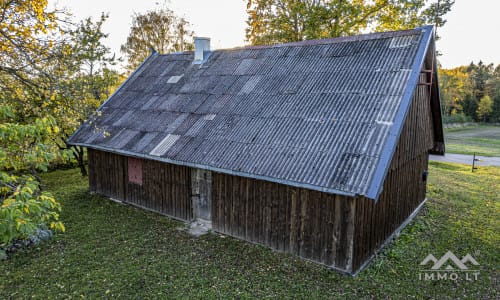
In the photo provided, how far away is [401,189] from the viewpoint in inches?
357

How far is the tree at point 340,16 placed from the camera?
18.1 m

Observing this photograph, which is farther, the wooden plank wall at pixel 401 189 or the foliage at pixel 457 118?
the foliage at pixel 457 118

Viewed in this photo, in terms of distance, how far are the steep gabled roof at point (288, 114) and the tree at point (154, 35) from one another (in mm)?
13369

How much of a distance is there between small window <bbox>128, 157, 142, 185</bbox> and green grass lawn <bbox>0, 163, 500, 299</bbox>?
1143mm

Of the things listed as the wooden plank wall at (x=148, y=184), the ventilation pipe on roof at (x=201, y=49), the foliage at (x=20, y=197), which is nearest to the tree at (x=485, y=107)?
the ventilation pipe on roof at (x=201, y=49)

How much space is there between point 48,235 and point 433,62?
12.1 meters

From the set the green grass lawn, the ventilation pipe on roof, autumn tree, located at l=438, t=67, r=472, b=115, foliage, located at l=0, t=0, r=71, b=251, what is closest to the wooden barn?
the green grass lawn

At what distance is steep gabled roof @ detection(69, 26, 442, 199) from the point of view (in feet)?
22.3

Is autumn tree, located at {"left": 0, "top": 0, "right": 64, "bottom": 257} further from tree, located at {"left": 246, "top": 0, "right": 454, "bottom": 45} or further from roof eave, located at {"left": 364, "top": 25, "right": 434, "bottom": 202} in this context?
tree, located at {"left": 246, "top": 0, "right": 454, "bottom": 45}

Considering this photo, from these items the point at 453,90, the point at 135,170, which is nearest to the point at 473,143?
the point at 453,90

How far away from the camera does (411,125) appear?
8.66 m

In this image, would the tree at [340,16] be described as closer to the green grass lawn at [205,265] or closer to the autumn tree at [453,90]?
the green grass lawn at [205,265]

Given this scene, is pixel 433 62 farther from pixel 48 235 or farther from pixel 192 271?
pixel 48 235

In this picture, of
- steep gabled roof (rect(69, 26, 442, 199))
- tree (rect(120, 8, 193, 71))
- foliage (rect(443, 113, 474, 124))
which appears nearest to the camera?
steep gabled roof (rect(69, 26, 442, 199))
